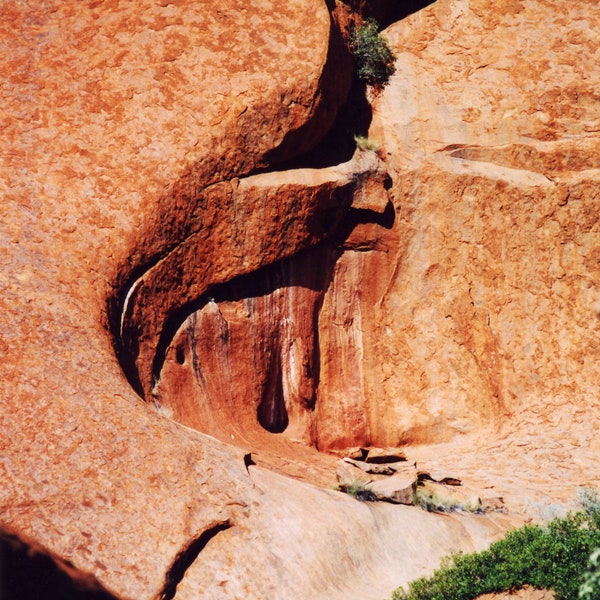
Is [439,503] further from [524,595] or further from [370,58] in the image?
[370,58]

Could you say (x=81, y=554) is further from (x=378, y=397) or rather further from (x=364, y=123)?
(x=364, y=123)

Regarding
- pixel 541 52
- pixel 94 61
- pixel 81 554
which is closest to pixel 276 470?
pixel 81 554

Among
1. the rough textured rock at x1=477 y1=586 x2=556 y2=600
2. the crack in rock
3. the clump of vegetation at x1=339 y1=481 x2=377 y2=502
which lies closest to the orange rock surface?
the crack in rock

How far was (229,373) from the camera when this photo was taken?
13078 mm

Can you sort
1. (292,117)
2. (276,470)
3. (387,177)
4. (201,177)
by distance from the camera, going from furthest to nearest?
(387,177) < (292,117) < (201,177) < (276,470)

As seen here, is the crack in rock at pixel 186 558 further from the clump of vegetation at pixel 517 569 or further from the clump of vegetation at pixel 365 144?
the clump of vegetation at pixel 365 144

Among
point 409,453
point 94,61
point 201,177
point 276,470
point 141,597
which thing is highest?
point 94,61

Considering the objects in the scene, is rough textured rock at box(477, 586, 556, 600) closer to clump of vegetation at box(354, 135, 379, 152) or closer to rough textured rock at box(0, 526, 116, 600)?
rough textured rock at box(0, 526, 116, 600)

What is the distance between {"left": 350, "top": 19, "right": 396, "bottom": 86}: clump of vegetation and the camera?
51.5 ft

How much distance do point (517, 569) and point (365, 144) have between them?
7.29 metres

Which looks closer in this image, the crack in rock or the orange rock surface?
the crack in rock

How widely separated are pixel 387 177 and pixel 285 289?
2.34 m

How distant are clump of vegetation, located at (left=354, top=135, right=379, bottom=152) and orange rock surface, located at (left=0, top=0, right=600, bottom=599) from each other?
0.17m

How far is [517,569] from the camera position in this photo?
9.48 m
